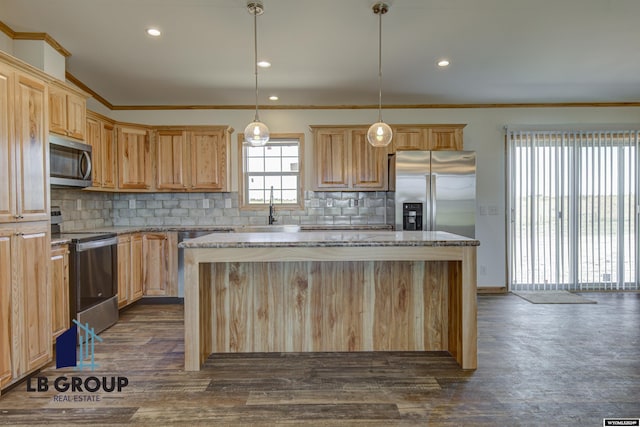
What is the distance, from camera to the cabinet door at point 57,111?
124 inches

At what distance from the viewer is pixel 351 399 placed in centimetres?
224

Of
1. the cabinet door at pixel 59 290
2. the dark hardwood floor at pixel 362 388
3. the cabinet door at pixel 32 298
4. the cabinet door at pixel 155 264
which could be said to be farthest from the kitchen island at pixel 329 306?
the cabinet door at pixel 155 264

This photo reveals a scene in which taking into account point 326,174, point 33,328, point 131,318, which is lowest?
point 131,318

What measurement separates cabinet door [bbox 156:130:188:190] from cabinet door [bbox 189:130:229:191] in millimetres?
128

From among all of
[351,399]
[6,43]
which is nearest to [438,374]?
[351,399]

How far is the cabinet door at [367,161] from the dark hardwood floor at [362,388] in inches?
92.8

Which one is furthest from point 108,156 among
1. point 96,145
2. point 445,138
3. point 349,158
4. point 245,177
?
point 445,138

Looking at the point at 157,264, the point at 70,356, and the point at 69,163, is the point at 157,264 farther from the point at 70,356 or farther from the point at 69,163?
the point at 70,356

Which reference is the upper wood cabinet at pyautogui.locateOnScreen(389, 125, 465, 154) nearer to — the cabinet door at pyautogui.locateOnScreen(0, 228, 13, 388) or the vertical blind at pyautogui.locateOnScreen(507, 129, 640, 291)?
the vertical blind at pyautogui.locateOnScreen(507, 129, 640, 291)

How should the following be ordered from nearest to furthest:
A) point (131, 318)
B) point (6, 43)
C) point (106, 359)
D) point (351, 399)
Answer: point (351, 399), point (106, 359), point (6, 43), point (131, 318)

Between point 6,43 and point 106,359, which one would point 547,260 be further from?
point 6,43

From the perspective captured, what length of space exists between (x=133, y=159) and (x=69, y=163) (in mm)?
1344

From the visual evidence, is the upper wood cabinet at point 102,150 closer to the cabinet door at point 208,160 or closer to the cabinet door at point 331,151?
the cabinet door at point 208,160

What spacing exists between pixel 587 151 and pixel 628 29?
94.7 inches
